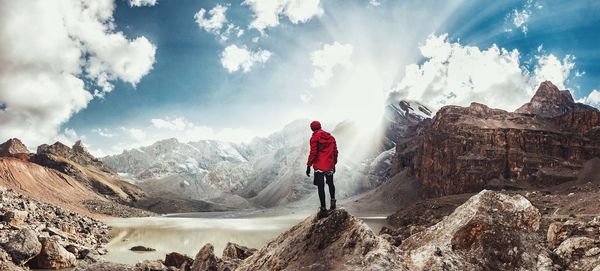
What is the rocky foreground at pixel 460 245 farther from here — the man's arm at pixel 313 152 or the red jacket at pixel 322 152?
the man's arm at pixel 313 152

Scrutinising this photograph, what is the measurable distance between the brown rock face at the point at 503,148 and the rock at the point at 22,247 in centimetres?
14458

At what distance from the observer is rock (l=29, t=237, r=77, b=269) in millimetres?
29250

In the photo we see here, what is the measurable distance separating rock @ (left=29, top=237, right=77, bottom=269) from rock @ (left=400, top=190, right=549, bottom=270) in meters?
28.3

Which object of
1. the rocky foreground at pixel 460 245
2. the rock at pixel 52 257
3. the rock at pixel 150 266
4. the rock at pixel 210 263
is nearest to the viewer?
the rocky foreground at pixel 460 245

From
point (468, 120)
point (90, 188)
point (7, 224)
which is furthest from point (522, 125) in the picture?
point (90, 188)

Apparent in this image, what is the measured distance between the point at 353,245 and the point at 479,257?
3.28 metres

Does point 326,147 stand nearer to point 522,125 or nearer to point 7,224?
point 7,224

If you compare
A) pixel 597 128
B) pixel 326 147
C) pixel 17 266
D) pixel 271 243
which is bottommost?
pixel 17 266

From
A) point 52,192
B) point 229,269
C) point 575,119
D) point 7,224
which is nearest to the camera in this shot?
point 229,269

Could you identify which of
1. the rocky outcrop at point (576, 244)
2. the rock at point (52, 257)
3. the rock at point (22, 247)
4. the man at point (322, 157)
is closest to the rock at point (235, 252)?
the man at point (322, 157)

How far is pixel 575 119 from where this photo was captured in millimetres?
161125

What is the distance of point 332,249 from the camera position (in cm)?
1103

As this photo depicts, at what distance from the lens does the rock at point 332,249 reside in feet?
33.1

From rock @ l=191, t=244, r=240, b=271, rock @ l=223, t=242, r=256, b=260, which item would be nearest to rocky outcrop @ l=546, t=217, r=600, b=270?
rock @ l=191, t=244, r=240, b=271
